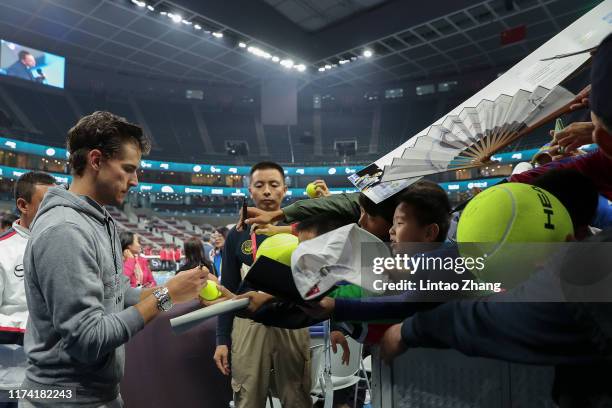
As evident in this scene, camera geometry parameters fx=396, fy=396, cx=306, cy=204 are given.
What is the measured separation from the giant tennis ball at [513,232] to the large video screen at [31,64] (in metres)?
25.7

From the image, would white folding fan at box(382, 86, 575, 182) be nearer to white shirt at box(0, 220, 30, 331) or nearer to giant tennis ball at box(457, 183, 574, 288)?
giant tennis ball at box(457, 183, 574, 288)

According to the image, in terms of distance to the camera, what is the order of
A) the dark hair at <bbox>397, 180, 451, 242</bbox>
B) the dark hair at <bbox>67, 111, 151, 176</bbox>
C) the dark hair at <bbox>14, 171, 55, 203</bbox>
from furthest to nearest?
the dark hair at <bbox>14, 171, 55, 203</bbox> < the dark hair at <bbox>67, 111, 151, 176</bbox> < the dark hair at <bbox>397, 180, 451, 242</bbox>

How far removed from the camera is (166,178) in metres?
29.7

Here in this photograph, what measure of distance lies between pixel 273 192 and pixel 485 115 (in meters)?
1.73

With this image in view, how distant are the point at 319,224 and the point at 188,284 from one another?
56cm

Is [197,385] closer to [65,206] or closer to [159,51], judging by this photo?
[65,206]

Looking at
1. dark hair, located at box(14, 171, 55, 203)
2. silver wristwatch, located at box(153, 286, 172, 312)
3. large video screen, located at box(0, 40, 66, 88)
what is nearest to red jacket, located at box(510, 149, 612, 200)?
silver wristwatch, located at box(153, 286, 172, 312)

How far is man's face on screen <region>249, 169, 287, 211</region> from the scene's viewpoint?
8.53 feet

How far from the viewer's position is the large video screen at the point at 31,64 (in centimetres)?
2033

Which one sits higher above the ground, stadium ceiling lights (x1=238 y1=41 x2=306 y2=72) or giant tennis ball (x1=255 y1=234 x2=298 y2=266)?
stadium ceiling lights (x1=238 y1=41 x2=306 y2=72)

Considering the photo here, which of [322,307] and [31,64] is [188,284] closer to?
[322,307]

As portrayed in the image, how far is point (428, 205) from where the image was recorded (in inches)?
45.3

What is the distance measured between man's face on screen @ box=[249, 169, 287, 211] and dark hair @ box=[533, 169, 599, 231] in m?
1.87

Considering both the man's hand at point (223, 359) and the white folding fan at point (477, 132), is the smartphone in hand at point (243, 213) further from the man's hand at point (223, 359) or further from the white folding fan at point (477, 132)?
the man's hand at point (223, 359)
